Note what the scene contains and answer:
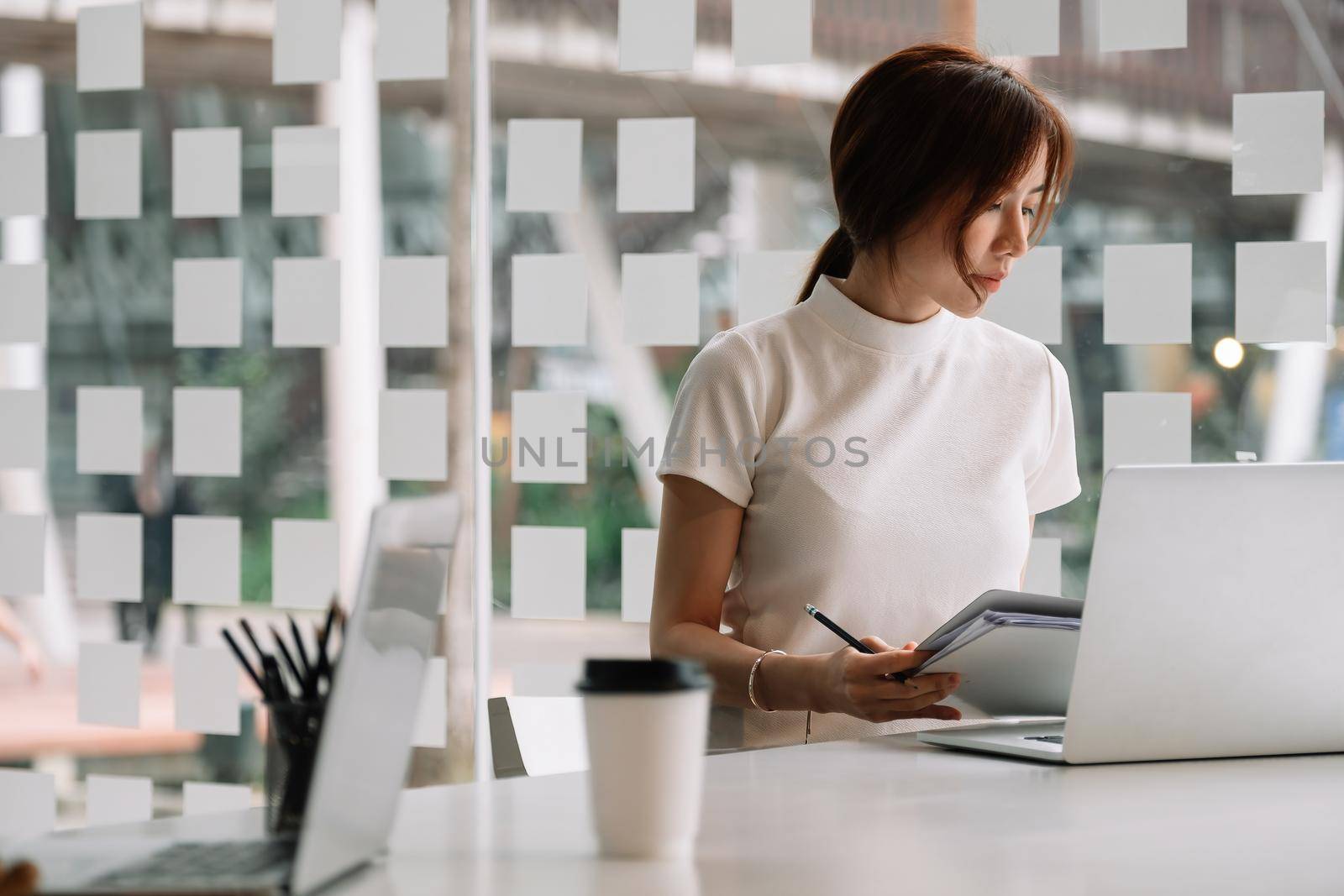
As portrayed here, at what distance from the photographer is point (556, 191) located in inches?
116

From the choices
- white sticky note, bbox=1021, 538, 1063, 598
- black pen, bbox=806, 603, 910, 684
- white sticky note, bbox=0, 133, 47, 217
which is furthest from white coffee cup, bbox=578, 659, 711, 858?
white sticky note, bbox=0, 133, 47, 217

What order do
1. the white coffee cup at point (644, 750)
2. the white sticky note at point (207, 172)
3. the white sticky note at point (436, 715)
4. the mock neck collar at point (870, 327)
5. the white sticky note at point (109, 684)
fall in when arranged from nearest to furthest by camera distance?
the white coffee cup at point (644, 750) < the mock neck collar at point (870, 327) < the white sticky note at point (436, 715) < the white sticky note at point (207, 172) < the white sticky note at point (109, 684)

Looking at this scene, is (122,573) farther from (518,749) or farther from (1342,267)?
(1342,267)

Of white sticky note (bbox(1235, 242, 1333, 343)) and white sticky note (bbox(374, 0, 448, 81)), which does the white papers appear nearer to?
white sticky note (bbox(1235, 242, 1333, 343))

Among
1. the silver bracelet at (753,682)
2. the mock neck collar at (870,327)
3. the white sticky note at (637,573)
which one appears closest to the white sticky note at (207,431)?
the white sticky note at (637,573)

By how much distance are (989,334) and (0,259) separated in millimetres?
2548

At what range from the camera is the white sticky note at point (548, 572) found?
295 centimetres

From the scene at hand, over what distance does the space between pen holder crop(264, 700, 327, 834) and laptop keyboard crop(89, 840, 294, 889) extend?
0.02 metres

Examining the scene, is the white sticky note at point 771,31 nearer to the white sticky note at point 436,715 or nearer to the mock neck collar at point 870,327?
the mock neck collar at point 870,327

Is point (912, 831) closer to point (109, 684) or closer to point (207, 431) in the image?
point (207, 431)

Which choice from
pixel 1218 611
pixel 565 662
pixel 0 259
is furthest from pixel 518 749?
pixel 0 259

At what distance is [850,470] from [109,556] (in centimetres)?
217

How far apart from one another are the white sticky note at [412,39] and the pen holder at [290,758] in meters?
2.34

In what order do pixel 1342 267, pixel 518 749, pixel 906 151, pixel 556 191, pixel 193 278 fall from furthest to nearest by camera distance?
pixel 193 278 → pixel 556 191 → pixel 1342 267 → pixel 906 151 → pixel 518 749
